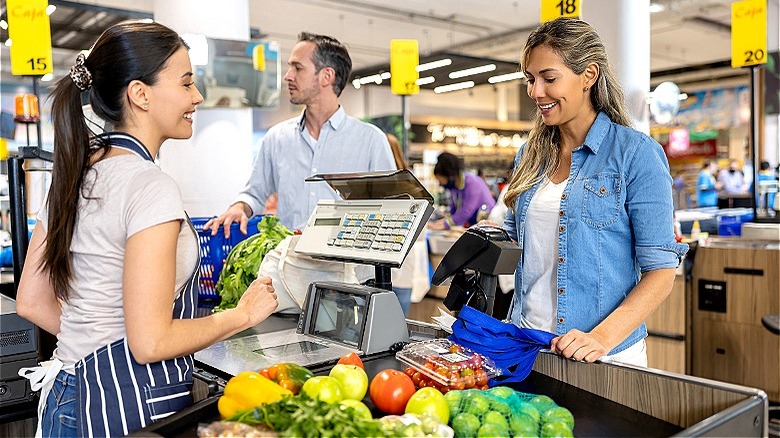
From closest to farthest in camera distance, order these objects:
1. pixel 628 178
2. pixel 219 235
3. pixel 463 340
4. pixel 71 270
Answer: pixel 71 270 < pixel 463 340 < pixel 628 178 < pixel 219 235

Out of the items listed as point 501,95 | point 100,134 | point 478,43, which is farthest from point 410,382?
point 501,95

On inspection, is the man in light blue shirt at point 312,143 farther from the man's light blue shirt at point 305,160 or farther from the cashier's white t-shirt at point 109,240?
the cashier's white t-shirt at point 109,240

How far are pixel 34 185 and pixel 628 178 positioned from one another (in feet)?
12.6

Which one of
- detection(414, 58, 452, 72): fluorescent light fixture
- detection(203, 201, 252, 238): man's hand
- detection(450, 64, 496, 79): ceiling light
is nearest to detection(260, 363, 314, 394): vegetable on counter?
detection(203, 201, 252, 238): man's hand

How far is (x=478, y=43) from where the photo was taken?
13.8 metres

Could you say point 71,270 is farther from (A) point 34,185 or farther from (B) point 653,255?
(A) point 34,185

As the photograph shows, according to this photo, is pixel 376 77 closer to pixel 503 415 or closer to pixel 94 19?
pixel 94 19

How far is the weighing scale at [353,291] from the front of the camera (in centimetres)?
179

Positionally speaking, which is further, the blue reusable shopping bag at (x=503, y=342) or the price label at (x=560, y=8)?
the price label at (x=560, y=8)

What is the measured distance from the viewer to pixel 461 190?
272 inches

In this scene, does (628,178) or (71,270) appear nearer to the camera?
(71,270)

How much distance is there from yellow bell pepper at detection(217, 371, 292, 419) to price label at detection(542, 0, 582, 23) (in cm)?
401

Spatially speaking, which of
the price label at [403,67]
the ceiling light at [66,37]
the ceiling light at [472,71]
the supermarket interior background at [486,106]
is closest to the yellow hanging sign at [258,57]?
the supermarket interior background at [486,106]

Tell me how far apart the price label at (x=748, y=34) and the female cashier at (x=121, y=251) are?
4830 millimetres
